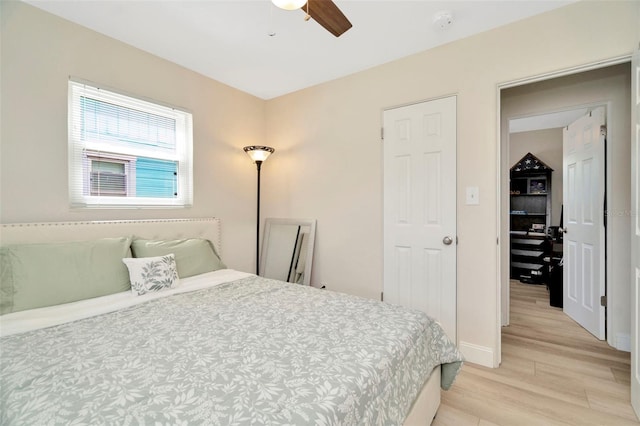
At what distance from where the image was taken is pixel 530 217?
5320mm

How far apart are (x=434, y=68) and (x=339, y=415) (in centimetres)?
265

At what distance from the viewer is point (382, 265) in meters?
2.80

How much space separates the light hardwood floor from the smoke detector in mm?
2634

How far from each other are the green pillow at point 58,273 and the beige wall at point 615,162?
389cm

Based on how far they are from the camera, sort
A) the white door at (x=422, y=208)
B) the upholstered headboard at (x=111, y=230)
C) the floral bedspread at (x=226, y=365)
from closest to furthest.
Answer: the floral bedspread at (x=226, y=365)
the upholstered headboard at (x=111, y=230)
the white door at (x=422, y=208)

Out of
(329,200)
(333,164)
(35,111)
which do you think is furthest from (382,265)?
(35,111)

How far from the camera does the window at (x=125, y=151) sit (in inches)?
87.8

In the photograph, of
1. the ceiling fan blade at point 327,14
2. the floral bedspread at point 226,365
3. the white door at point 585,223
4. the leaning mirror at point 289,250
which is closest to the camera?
the floral bedspread at point 226,365

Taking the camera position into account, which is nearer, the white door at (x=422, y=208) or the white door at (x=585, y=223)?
the white door at (x=422, y=208)

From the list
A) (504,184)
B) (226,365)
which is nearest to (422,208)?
(504,184)

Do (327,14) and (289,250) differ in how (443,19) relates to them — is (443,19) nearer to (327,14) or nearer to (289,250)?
(327,14)

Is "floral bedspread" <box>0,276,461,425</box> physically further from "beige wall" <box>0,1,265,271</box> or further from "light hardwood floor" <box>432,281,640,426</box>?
"beige wall" <box>0,1,265,271</box>

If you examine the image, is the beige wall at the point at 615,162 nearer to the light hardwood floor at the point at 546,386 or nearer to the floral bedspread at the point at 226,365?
the light hardwood floor at the point at 546,386

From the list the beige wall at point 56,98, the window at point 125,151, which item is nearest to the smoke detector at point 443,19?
the beige wall at point 56,98
